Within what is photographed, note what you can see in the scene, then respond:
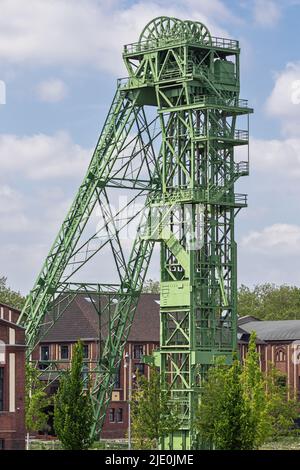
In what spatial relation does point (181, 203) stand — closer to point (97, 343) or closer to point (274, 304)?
point (97, 343)

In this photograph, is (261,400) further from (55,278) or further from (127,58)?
(127,58)

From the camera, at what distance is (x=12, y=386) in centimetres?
7512

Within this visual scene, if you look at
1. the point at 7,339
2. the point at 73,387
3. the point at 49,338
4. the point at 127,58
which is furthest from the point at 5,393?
the point at 49,338

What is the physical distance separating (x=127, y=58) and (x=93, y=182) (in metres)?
7.82

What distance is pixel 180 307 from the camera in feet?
273

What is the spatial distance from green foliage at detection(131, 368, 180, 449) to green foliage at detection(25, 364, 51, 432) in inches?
396

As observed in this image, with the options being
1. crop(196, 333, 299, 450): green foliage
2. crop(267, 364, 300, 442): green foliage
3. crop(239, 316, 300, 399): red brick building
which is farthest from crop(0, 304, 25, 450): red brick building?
crop(239, 316, 300, 399): red brick building

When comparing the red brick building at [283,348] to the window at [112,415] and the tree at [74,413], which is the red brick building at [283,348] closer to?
the window at [112,415]

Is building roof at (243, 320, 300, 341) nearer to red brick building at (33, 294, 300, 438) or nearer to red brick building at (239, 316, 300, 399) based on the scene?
red brick building at (239, 316, 300, 399)

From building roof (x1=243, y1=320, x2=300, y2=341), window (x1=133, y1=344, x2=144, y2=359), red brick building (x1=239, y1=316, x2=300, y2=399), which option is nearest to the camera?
window (x1=133, y1=344, x2=144, y2=359)

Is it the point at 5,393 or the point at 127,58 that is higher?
the point at 127,58

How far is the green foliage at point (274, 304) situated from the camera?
175000 mm

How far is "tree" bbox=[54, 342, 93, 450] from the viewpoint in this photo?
67.2 meters

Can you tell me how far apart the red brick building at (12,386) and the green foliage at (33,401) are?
11.5 metres
